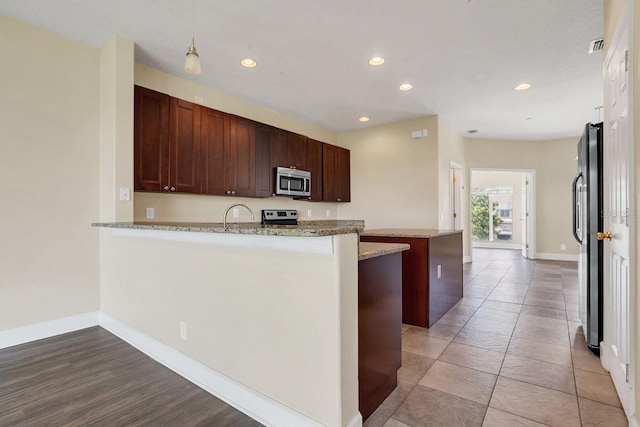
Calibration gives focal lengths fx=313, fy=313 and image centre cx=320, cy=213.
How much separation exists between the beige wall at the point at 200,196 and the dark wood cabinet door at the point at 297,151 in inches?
13.6

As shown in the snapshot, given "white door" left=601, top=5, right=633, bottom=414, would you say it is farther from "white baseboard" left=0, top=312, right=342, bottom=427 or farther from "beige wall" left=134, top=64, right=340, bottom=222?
"beige wall" left=134, top=64, right=340, bottom=222

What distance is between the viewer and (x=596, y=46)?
9.43 feet

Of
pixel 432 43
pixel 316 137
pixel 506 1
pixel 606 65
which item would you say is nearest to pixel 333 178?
pixel 316 137

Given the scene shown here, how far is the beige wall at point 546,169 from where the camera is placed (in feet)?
22.6

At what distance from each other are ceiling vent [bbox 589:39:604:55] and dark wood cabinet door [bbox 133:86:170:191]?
4.08m

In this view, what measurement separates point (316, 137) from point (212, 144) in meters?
2.42

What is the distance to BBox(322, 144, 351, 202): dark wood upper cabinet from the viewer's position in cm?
545

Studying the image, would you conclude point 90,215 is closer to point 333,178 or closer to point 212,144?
point 212,144

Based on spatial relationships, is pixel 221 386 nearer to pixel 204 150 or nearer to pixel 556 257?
pixel 204 150

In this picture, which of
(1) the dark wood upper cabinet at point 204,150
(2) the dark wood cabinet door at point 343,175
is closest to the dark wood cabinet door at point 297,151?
(1) the dark wood upper cabinet at point 204,150

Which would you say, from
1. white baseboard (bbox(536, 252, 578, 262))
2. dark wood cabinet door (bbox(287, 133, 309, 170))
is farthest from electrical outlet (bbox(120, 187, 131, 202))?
white baseboard (bbox(536, 252, 578, 262))

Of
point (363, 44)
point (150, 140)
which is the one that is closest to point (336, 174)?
point (363, 44)

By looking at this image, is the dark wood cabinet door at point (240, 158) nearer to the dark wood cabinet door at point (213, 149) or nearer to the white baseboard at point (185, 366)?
the dark wood cabinet door at point (213, 149)

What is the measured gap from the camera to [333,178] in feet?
18.4
